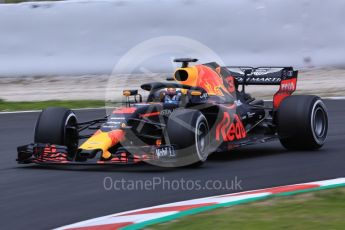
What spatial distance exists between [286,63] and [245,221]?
452 inches

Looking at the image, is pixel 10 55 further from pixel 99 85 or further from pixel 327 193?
pixel 327 193

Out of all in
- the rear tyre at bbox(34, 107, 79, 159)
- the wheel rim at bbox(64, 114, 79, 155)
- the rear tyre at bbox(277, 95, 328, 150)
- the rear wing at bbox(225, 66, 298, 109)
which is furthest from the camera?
the rear wing at bbox(225, 66, 298, 109)

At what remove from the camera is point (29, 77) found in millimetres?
18359

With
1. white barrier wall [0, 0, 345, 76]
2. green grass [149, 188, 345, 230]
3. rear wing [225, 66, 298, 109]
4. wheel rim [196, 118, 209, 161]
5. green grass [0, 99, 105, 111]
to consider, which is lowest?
green grass [149, 188, 345, 230]

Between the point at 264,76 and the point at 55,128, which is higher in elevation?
the point at 264,76

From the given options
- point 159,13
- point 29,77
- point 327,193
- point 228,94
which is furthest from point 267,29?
point 327,193

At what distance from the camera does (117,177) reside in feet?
26.9

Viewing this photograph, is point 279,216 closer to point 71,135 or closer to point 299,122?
point 299,122

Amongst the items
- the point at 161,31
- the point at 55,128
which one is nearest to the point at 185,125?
the point at 55,128

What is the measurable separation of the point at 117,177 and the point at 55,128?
48.2 inches

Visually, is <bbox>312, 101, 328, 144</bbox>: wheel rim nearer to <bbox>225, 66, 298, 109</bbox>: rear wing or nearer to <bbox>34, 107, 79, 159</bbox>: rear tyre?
<bbox>225, 66, 298, 109</bbox>: rear wing

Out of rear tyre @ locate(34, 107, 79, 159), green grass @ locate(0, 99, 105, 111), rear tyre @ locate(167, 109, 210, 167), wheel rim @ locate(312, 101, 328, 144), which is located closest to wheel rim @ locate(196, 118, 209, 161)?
rear tyre @ locate(167, 109, 210, 167)

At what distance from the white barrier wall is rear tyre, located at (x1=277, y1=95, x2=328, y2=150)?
7.39 meters

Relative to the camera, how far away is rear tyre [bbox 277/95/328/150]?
962cm
